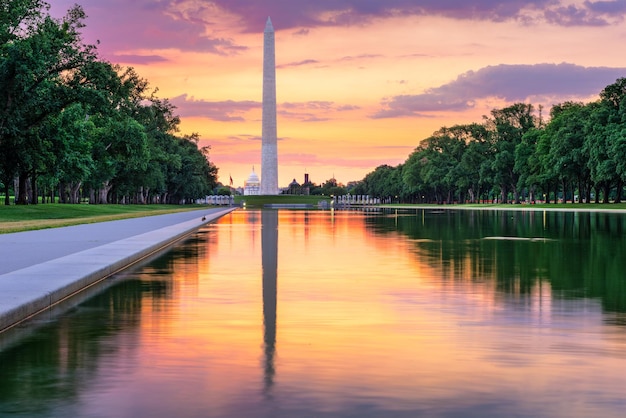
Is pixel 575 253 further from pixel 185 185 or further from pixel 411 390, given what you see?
pixel 185 185

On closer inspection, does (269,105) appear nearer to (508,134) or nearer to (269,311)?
(508,134)

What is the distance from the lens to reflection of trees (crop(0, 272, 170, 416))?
25.3 ft

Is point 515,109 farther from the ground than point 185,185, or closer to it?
farther from the ground

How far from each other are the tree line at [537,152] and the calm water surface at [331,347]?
84472 mm

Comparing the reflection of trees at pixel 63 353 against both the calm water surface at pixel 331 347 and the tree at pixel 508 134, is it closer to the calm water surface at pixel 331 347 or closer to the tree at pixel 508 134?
Result: the calm water surface at pixel 331 347

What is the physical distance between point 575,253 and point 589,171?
9693 cm

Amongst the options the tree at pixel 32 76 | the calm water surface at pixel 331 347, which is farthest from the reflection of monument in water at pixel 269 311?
the tree at pixel 32 76

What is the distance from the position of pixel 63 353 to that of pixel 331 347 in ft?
9.79

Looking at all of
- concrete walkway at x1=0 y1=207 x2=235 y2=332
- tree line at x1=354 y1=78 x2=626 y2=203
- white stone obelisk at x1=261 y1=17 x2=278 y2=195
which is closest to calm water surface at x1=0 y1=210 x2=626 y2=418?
concrete walkway at x1=0 y1=207 x2=235 y2=332

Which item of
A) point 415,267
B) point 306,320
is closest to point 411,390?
point 306,320

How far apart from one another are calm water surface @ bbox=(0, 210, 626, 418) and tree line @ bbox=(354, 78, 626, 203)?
84.5 meters

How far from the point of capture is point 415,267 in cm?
2145

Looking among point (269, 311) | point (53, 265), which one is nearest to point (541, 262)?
point (269, 311)

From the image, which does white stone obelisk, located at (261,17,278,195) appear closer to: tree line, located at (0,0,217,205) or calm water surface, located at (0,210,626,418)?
tree line, located at (0,0,217,205)
